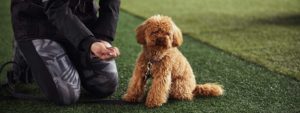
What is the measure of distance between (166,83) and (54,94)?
66cm

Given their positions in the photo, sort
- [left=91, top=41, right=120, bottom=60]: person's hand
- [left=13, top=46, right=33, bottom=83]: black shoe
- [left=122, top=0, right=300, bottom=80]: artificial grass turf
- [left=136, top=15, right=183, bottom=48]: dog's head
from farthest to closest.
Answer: [left=122, top=0, right=300, bottom=80]: artificial grass turf
[left=13, top=46, right=33, bottom=83]: black shoe
[left=136, top=15, right=183, bottom=48]: dog's head
[left=91, top=41, right=120, bottom=60]: person's hand

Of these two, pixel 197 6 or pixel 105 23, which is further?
pixel 197 6

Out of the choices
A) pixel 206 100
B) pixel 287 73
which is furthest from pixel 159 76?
pixel 287 73

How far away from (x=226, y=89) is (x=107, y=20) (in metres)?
0.90

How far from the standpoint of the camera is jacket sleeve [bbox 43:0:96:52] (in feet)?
8.22

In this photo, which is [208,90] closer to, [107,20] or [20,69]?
[107,20]

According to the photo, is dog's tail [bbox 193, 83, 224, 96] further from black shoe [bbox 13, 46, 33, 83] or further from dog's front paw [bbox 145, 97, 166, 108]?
black shoe [bbox 13, 46, 33, 83]

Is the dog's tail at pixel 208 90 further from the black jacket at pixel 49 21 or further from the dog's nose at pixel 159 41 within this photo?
the black jacket at pixel 49 21

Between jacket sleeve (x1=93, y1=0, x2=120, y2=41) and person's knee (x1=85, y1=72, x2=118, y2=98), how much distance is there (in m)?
0.25

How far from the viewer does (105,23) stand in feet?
10.1

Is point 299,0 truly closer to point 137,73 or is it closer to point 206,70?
point 206,70

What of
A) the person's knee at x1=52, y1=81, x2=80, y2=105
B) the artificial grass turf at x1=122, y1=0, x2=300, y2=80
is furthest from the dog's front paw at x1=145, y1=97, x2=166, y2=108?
the artificial grass turf at x1=122, y1=0, x2=300, y2=80

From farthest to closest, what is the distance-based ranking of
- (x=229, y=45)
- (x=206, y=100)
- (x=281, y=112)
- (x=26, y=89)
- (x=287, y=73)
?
(x=229, y=45) → (x=287, y=73) → (x=26, y=89) → (x=206, y=100) → (x=281, y=112)

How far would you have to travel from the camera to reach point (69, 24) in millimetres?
2596
